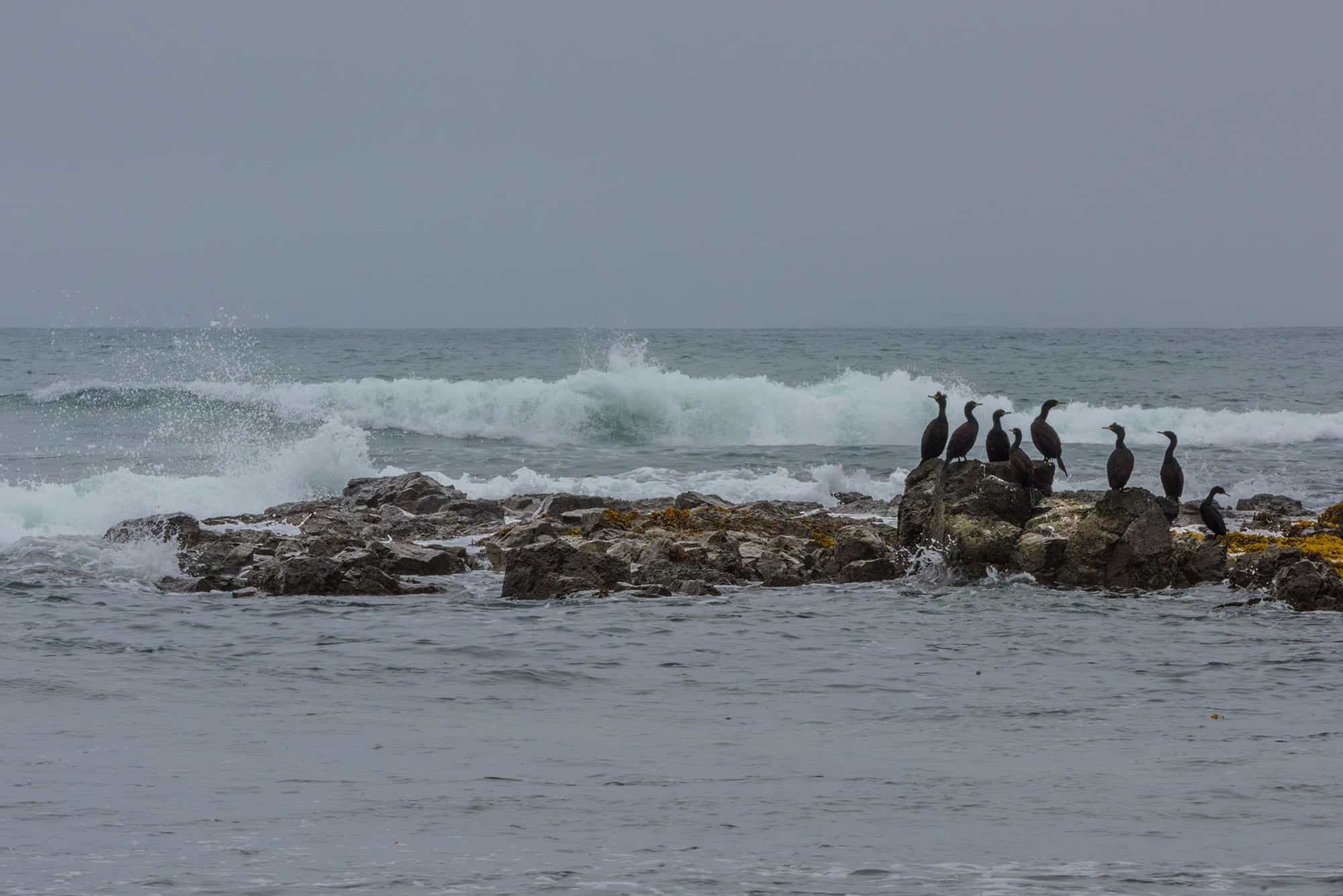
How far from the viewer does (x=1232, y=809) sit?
6.94m

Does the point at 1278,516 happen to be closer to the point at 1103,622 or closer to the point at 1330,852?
the point at 1103,622

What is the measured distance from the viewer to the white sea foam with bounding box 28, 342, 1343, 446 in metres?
35.6

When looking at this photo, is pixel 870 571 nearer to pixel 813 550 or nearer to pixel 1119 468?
pixel 813 550

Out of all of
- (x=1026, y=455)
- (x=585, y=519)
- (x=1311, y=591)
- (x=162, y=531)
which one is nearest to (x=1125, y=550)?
(x=1026, y=455)

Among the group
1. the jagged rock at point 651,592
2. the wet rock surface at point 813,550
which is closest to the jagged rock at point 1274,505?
the wet rock surface at point 813,550

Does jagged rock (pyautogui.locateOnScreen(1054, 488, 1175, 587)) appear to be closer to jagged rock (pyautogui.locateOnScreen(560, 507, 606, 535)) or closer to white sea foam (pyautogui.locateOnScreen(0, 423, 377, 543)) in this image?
jagged rock (pyautogui.locateOnScreen(560, 507, 606, 535))

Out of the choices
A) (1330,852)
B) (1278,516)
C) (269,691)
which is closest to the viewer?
(1330,852)

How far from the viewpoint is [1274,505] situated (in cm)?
1969

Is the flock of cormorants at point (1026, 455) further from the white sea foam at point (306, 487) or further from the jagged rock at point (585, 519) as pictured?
the white sea foam at point (306, 487)

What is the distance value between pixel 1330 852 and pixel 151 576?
39.1 ft

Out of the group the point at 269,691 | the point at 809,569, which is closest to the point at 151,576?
the point at 269,691

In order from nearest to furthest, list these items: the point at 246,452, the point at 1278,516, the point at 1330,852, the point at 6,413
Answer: the point at 1330,852 < the point at 1278,516 < the point at 246,452 < the point at 6,413

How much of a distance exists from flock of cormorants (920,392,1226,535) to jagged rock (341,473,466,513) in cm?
705

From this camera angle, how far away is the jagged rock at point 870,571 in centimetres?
1462
